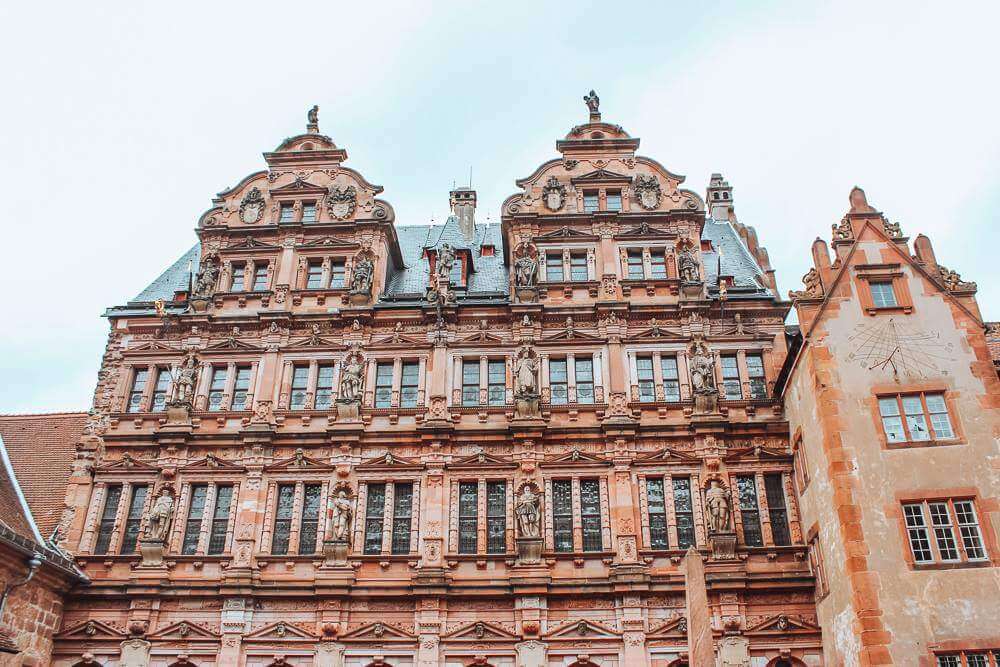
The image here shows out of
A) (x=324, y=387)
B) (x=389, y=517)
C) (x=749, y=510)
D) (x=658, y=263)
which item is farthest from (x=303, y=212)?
(x=749, y=510)

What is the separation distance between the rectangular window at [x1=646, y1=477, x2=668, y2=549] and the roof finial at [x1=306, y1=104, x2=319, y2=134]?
710 inches

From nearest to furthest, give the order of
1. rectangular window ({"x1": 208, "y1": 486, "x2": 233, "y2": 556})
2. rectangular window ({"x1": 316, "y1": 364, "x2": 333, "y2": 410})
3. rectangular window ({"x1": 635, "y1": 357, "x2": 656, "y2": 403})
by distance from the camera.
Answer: rectangular window ({"x1": 208, "y1": 486, "x2": 233, "y2": 556}), rectangular window ({"x1": 635, "y1": 357, "x2": 656, "y2": 403}), rectangular window ({"x1": 316, "y1": 364, "x2": 333, "y2": 410})

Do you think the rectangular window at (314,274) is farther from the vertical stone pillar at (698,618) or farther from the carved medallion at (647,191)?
the vertical stone pillar at (698,618)

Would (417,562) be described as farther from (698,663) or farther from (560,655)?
(698,663)

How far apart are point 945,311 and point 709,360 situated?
6494 mm

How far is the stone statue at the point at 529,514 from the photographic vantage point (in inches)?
915

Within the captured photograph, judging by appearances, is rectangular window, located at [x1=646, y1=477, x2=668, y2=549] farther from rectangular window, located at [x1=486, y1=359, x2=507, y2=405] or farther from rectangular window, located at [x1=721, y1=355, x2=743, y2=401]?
rectangular window, located at [x1=486, y1=359, x2=507, y2=405]

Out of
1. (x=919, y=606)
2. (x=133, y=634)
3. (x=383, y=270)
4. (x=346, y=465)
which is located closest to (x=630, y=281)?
(x=383, y=270)

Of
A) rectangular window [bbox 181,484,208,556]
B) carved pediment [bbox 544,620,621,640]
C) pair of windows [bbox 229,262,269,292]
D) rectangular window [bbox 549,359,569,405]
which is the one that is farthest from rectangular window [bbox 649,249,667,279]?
rectangular window [bbox 181,484,208,556]

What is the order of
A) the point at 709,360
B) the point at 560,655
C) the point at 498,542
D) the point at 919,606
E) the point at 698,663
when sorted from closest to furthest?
the point at 698,663 < the point at 919,606 < the point at 560,655 < the point at 498,542 < the point at 709,360

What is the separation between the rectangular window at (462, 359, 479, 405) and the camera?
25828 millimetres

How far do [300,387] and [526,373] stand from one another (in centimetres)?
711

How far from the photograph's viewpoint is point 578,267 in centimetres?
2811

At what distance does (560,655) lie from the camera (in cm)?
2202
